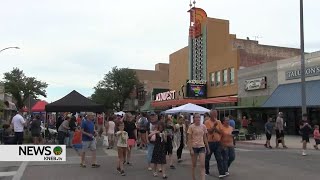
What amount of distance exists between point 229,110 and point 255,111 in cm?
402

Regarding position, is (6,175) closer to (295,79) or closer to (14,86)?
(295,79)

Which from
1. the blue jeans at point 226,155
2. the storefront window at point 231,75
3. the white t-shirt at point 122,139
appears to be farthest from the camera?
the storefront window at point 231,75

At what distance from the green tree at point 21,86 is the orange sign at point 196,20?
161 ft

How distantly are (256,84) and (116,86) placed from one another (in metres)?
40.7

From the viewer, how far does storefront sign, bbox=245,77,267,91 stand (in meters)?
34.8

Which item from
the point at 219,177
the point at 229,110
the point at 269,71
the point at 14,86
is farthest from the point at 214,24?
the point at 14,86

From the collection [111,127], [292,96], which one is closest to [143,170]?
[111,127]

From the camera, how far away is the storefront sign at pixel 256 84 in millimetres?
34812

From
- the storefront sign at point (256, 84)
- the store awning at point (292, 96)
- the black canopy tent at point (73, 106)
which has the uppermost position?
the storefront sign at point (256, 84)

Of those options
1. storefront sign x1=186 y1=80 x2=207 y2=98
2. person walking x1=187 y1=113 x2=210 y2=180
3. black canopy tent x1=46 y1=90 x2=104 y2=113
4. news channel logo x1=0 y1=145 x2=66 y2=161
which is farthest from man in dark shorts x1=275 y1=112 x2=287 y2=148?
storefront sign x1=186 y1=80 x2=207 y2=98

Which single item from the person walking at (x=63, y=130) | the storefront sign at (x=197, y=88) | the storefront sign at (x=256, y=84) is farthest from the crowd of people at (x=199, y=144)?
the storefront sign at (x=197, y=88)

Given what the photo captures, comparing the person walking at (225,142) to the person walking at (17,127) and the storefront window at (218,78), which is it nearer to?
the person walking at (17,127)

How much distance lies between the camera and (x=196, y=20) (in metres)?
47.0

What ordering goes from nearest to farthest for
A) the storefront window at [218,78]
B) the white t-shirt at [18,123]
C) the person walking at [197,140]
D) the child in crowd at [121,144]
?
the person walking at [197,140] → the child in crowd at [121,144] → the white t-shirt at [18,123] → the storefront window at [218,78]
